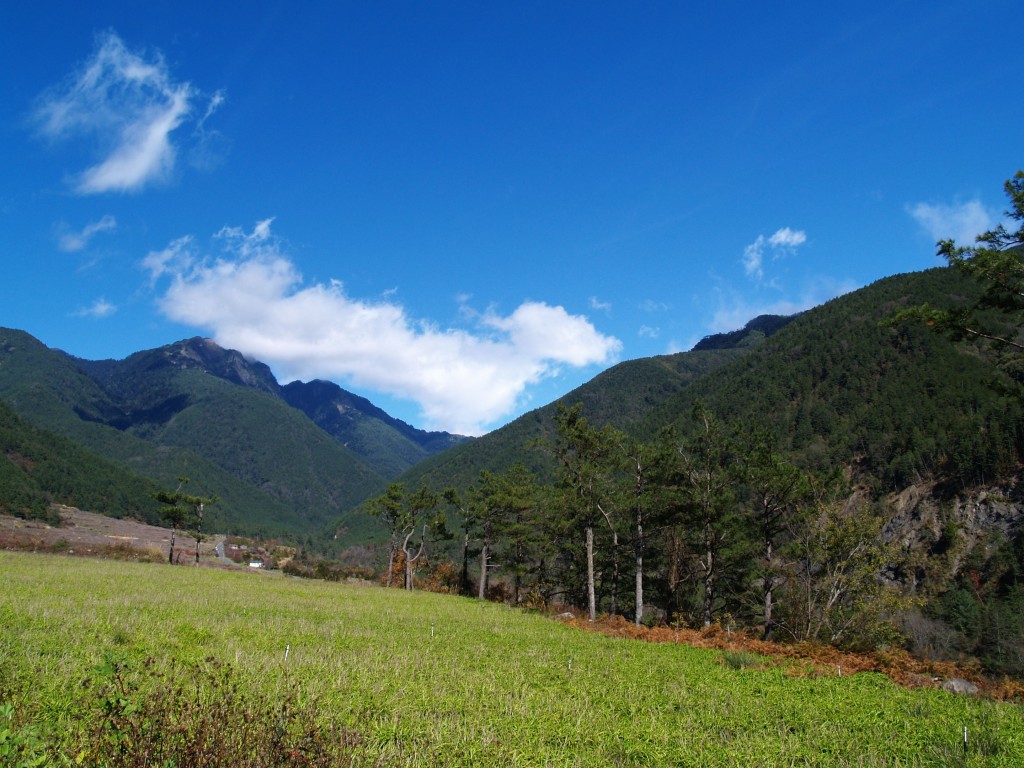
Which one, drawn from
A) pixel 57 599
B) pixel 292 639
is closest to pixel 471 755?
pixel 292 639

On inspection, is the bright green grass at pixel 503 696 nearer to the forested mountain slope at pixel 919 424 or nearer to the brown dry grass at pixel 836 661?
the brown dry grass at pixel 836 661

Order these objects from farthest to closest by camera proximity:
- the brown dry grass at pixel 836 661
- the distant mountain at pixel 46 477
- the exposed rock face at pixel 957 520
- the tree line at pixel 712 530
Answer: the distant mountain at pixel 46 477 → the exposed rock face at pixel 957 520 → the tree line at pixel 712 530 → the brown dry grass at pixel 836 661

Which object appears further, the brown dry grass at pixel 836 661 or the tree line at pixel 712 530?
the tree line at pixel 712 530

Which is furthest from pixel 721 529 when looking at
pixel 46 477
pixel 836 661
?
pixel 46 477

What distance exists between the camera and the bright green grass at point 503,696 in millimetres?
6906

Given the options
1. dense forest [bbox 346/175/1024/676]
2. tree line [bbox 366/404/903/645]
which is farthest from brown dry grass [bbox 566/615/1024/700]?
tree line [bbox 366/404/903/645]

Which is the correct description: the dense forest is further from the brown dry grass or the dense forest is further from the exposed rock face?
the exposed rock face

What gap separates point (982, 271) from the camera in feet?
45.4

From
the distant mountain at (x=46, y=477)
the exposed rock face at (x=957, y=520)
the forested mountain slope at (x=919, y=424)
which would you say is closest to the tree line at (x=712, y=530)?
the forested mountain slope at (x=919, y=424)

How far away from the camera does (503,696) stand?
372 inches

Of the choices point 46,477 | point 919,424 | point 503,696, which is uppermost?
point 919,424

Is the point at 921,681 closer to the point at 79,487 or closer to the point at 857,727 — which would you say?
the point at 857,727

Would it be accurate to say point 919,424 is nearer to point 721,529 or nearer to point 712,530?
point 712,530

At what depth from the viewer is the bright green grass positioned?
6.91m
